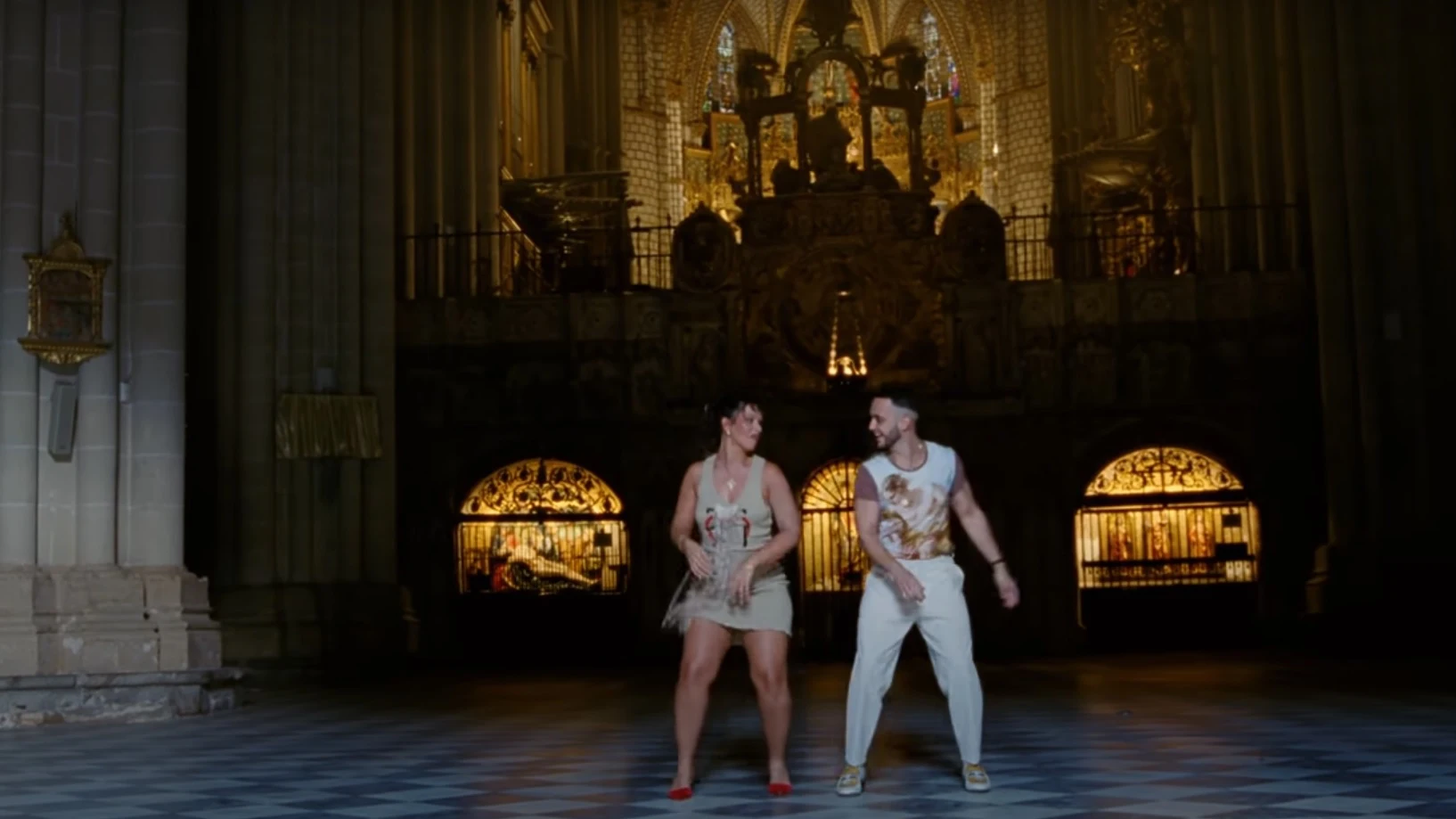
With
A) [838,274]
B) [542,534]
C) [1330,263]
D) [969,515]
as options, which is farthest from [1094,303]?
[969,515]

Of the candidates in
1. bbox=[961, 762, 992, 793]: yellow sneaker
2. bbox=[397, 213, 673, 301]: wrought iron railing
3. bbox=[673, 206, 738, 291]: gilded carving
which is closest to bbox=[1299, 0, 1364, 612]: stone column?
bbox=[673, 206, 738, 291]: gilded carving

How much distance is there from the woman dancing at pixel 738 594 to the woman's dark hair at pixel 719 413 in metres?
0.03

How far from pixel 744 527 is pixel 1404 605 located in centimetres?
1647

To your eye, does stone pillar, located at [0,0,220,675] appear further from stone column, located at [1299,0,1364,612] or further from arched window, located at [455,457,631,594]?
stone column, located at [1299,0,1364,612]

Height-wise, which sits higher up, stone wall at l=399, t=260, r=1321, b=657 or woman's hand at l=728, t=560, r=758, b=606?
stone wall at l=399, t=260, r=1321, b=657

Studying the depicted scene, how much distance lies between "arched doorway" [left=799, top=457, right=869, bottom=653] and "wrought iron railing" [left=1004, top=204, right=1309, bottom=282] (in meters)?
3.94

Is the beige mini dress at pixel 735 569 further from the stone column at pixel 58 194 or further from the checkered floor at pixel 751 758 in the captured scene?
the stone column at pixel 58 194

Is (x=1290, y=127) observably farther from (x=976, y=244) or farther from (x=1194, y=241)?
(x=976, y=244)

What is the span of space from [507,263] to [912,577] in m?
24.2

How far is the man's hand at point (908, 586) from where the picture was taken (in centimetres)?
819

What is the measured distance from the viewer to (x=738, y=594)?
332 inches

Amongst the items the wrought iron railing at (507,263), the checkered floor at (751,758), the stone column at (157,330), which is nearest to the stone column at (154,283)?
the stone column at (157,330)

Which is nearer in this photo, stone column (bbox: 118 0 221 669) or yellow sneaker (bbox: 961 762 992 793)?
yellow sneaker (bbox: 961 762 992 793)

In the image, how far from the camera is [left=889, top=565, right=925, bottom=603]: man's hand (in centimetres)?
819
